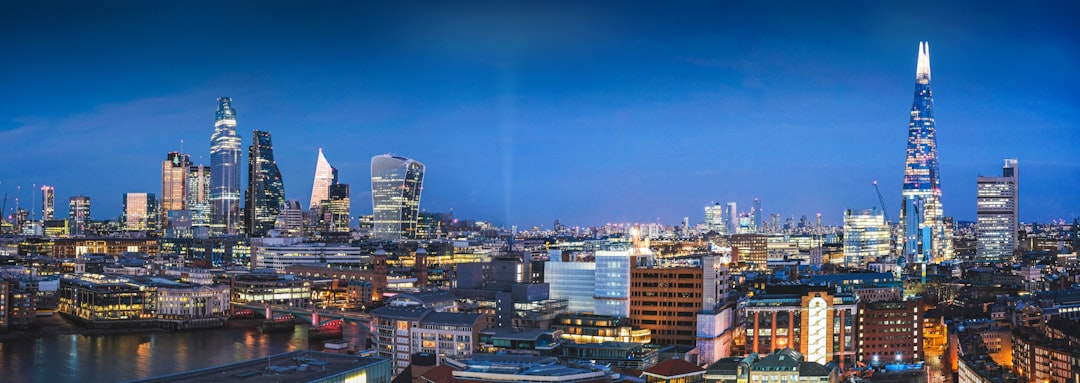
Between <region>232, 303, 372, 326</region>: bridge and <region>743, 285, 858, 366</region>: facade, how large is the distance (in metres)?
13.9

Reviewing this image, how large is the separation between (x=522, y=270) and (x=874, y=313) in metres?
11.1

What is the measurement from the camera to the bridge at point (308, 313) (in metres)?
42.4

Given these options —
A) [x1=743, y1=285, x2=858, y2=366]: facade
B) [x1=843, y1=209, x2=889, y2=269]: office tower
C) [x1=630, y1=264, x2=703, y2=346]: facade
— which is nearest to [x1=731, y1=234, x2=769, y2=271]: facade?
[x1=843, y1=209, x2=889, y2=269]: office tower

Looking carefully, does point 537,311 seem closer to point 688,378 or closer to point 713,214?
point 688,378

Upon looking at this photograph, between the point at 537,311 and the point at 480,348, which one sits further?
the point at 537,311

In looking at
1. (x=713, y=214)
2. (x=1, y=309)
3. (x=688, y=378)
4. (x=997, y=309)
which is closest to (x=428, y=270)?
(x=1, y=309)

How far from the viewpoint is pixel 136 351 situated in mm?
36875

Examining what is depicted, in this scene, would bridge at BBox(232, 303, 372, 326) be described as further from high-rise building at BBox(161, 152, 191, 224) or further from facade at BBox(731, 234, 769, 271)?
high-rise building at BBox(161, 152, 191, 224)

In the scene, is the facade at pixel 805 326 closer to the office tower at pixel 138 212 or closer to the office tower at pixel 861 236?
the office tower at pixel 861 236

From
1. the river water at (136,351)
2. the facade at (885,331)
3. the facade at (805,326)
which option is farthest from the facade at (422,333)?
the facade at (885,331)

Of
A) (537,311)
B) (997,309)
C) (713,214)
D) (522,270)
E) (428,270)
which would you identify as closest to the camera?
(537,311)

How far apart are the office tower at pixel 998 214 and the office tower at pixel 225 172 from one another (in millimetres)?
74403

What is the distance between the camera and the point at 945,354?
1459 inches

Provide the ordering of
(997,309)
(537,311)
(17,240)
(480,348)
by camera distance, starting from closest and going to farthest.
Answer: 1. (480,348)
2. (537,311)
3. (997,309)
4. (17,240)
